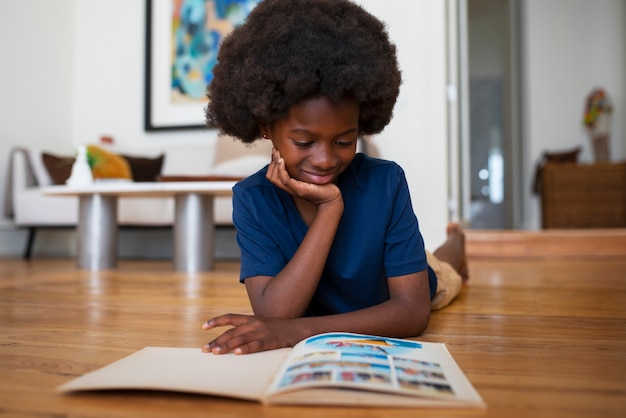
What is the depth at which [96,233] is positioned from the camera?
3.03 m

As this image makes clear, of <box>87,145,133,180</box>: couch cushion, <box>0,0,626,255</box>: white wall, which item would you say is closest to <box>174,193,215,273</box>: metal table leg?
<box>87,145,133,180</box>: couch cushion

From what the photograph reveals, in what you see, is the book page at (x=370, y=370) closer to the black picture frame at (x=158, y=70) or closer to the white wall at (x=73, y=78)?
the white wall at (x=73, y=78)

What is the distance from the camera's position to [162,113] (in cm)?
440

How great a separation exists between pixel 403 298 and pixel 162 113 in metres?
3.70

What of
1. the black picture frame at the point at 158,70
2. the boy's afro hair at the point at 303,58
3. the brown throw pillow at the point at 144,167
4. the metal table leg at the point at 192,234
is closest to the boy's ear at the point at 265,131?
the boy's afro hair at the point at 303,58

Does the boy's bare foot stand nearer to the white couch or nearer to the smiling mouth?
the smiling mouth

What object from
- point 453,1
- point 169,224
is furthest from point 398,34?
point 169,224

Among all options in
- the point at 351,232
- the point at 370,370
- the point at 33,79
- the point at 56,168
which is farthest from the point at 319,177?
the point at 33,79

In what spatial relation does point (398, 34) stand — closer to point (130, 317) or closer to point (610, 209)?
point (130, 317)

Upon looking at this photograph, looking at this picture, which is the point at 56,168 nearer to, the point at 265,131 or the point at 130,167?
the point at 130,167

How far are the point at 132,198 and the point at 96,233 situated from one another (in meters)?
0.69

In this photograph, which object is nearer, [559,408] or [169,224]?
[559,408]

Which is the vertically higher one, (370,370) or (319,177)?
(319,177)

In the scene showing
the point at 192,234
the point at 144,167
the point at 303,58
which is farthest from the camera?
the point at 144,167
